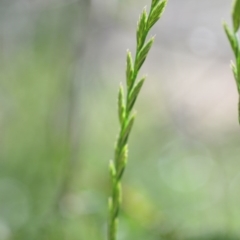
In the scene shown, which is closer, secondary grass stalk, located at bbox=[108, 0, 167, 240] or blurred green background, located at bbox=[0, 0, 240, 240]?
secondary grass stalk, located at bbox=[108, 0, 167, 240]

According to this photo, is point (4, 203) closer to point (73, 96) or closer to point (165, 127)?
point (73, 96)

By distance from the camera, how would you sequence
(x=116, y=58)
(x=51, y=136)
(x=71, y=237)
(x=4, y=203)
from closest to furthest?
(x=71, y=237) → (x=4, y=203) → (x=51, y=136) → (x=116, y=58)

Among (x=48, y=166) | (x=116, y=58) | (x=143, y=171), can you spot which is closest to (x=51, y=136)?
(x=48, y=166)

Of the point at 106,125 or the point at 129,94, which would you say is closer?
the point at 129,94

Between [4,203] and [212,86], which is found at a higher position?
[212,86]
